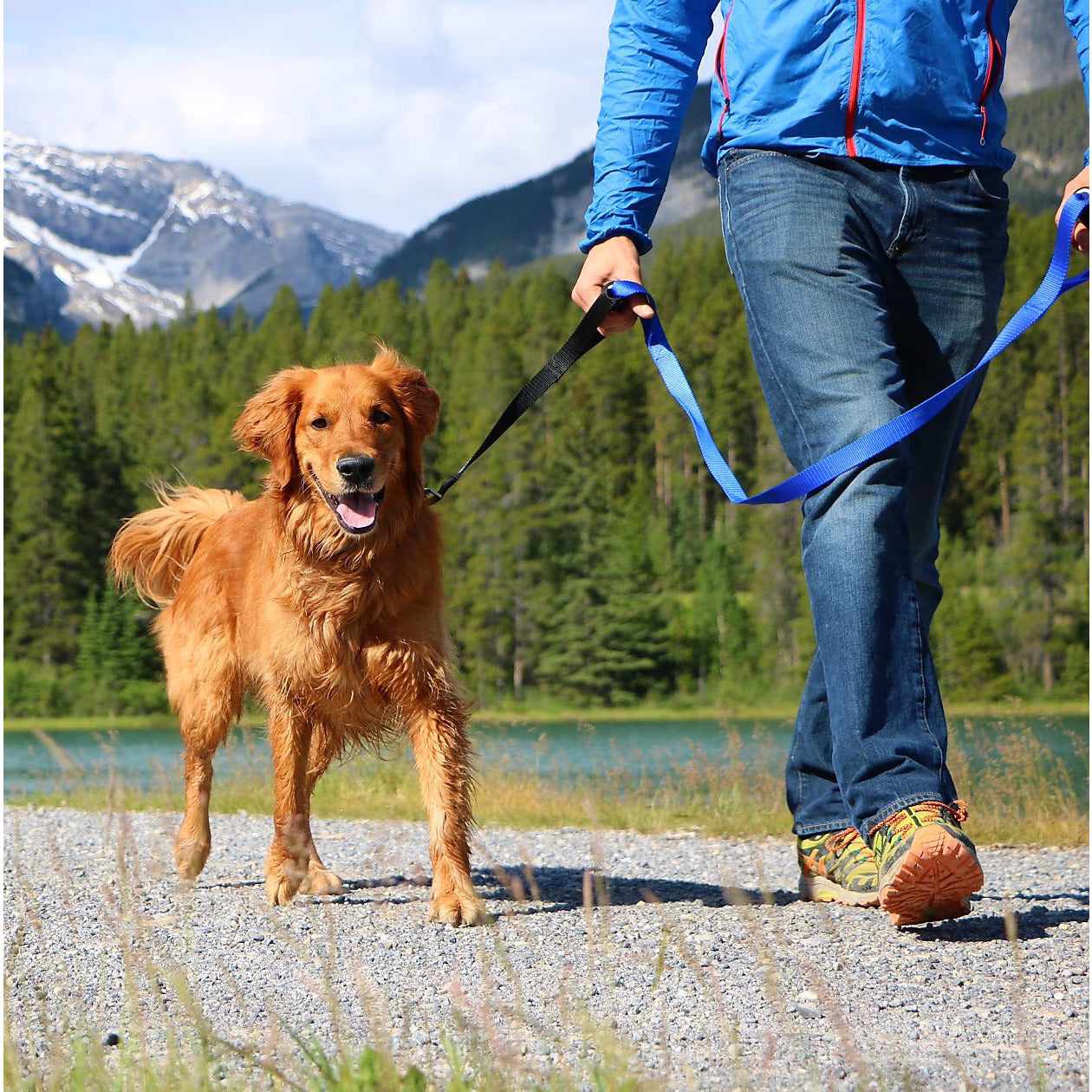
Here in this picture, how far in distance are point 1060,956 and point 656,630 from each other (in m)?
59.5

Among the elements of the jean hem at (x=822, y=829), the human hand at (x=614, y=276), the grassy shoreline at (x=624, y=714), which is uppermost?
the human hand at (x=614, y=276)

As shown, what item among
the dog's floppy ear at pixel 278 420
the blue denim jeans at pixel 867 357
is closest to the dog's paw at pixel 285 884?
the dog's floppy ear at pixel 278 420

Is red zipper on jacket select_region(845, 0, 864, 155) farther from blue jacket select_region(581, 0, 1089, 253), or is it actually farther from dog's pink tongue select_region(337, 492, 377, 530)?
dog's pink tongue select_region(337, 492, 377, 530)

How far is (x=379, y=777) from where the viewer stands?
9.62 m

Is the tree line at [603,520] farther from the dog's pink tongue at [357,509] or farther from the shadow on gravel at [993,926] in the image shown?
the shadow on gravel at [993,926]

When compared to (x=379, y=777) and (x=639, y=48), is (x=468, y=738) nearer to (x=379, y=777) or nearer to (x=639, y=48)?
(x=639, y=48)

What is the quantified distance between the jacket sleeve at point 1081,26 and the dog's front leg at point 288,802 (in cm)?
309

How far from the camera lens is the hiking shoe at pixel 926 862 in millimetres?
2920

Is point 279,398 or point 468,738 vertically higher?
point 279,398

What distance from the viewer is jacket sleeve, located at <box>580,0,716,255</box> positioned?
138 inches

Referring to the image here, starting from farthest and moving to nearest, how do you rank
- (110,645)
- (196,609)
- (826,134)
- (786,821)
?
(110,645) < (786,821) < (196,609) < (826,134)

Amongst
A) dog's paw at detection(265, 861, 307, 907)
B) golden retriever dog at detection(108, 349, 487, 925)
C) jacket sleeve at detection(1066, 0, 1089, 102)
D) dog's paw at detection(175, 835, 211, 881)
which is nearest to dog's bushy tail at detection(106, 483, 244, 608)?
golden retriever dog at detection(108, 349, 487, 925)

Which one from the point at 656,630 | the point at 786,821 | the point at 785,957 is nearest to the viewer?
the point at 785,957

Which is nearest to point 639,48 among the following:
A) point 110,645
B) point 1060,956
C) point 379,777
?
point 1060,956
